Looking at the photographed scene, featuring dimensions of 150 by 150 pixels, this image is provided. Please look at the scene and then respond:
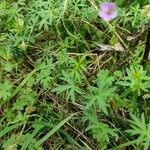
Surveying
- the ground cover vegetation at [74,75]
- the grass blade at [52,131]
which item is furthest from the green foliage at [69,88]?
the grass blade at [52,131]

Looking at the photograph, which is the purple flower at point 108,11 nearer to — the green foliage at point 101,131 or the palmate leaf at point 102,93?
the palmate leaf at point 102,93

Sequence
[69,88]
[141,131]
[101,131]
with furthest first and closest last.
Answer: [69,88], [101,131], [141,131]

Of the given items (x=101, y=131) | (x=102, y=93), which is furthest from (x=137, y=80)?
(x=101, y=131)

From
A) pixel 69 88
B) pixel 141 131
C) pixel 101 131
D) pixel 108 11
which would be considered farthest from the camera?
pixel 108 11

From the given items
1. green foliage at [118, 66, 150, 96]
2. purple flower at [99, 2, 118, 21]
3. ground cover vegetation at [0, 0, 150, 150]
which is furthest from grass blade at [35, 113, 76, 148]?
purple flower at [99, 2, 118, 21]

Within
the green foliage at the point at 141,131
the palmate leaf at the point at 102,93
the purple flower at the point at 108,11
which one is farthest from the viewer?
the purple flower at the point at 108,11

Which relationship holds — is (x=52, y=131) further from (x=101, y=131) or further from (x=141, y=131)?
(x=141, y=131)

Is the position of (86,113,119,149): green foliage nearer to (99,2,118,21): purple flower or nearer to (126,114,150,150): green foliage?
(126,114,150,150): green foliage
